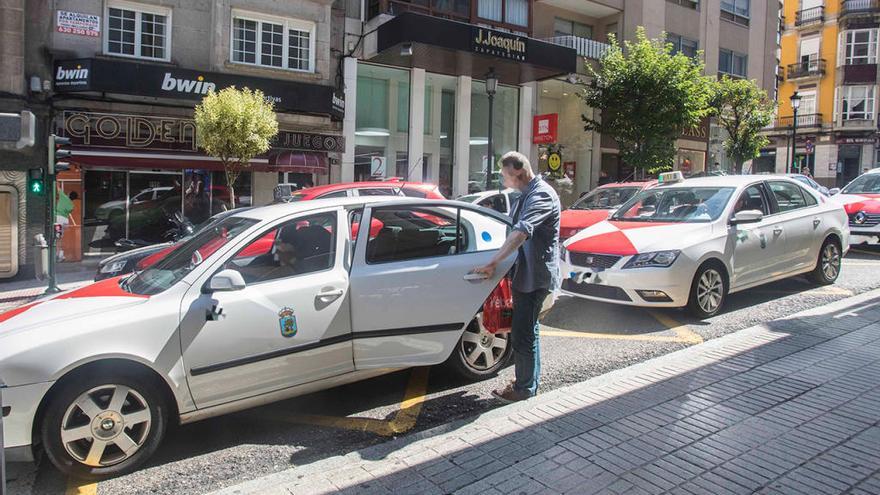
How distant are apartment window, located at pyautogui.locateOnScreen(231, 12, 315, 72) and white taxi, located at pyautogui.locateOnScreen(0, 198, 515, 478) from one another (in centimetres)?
1222

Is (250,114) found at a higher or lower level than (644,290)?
higher

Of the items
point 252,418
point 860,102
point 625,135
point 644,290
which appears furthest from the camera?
point 860,102

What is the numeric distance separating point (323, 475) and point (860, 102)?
53.1 metres

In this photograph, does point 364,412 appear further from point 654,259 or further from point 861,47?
point 861,47

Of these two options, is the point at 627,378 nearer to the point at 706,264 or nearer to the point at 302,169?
the point at 706,264

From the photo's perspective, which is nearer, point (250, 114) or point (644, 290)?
point (644, 290)

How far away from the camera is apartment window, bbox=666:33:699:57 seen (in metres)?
26.0

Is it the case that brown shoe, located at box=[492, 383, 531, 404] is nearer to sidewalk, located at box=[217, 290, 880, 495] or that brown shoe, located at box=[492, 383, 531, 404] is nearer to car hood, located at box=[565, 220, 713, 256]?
sidewalk, located at box=[217, 290, 880, 495]

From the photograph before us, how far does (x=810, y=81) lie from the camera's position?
46.9 metres

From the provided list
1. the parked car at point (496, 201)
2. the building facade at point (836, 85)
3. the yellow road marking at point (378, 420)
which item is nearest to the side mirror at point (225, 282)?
the yellow road marking at point (378, 420)

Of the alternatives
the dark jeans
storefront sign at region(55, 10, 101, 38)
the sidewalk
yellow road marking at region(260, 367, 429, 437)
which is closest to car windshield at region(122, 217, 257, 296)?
yellow road marking at region(260, 367, 429, 437)

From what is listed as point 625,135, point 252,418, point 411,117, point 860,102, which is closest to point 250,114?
point 411,117

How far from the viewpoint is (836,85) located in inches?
1778

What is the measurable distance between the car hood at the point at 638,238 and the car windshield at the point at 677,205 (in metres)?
0.23
